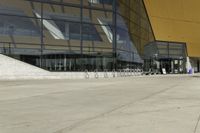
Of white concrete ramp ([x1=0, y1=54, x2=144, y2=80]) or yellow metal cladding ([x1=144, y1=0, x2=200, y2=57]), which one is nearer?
white concrete ramp ([x1=0, y1=54, x2=144, y2=80])

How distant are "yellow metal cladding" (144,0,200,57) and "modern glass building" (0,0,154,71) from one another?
10557mm

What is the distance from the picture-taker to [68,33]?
42.1 metres

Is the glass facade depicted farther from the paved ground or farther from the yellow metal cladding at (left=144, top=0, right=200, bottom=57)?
the paved ground

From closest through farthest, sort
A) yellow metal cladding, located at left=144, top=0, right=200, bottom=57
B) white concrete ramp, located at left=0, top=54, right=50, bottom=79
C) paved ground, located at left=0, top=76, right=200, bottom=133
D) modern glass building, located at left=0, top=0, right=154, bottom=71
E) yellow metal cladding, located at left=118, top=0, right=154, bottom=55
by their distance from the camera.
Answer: paved ground, located at left=0, top=76, right=200, bottom=133
white concrete ramp, located at left=0, top=54, right=50, bottom=79
modern glass building, located at left=0, top=0, right=154, bottom=71
yellow metal cladding, located at left=118, top=0, right=154, bottom=55
yellow metal cladding, located at left=144, top=0, right=200, bottom=57

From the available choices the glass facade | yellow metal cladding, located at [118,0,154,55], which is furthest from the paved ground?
the glass facade

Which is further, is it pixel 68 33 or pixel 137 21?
pixel 137 21

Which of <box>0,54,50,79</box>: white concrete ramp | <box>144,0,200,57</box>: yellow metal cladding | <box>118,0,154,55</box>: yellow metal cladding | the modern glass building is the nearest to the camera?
<box>0,54,50,79</box>: white concrete ramp

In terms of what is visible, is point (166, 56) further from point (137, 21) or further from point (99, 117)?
point (99, 117)

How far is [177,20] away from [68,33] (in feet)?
85.3

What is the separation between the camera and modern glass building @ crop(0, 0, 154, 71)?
123 feet

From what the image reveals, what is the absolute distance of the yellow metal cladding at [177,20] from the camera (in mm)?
60156

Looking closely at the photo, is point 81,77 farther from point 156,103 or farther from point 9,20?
point 156,103

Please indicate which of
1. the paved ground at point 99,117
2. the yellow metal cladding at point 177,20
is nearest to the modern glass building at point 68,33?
the yellow metal cladding at point 177,20

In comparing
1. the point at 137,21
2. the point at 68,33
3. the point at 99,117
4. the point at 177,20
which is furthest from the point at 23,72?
the point at 177,20
